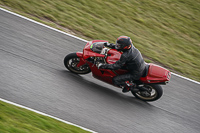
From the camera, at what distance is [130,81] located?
7.14m

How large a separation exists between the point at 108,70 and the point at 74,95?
122 centimetres

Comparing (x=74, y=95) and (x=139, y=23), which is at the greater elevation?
(x=139, y=23)

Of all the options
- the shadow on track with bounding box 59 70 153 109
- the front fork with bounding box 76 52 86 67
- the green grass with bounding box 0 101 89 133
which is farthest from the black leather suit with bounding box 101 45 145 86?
the green grass with bounding box 0 101 89 133

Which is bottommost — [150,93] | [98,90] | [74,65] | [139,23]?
[98,90]

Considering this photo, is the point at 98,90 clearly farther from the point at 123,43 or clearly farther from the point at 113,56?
the point at 123,43

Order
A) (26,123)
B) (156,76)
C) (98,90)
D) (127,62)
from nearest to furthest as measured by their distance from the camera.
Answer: (26,123) → (127,62) → (156,76) → (98,90)

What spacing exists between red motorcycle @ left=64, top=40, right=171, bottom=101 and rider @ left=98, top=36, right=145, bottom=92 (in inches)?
6.3

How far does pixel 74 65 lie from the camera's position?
7488 mm

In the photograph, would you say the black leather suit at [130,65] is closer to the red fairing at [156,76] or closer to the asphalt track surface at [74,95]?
the red fairing at [156,76]

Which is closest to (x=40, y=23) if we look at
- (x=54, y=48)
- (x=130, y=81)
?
(x=54, y=48)

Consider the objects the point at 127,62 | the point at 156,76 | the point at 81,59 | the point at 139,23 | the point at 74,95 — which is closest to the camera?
the point at 127,62

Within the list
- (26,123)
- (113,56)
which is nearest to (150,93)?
(113,56)

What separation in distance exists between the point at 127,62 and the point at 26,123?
10.2 feet

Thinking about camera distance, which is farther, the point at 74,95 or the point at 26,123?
the point at 74,95
